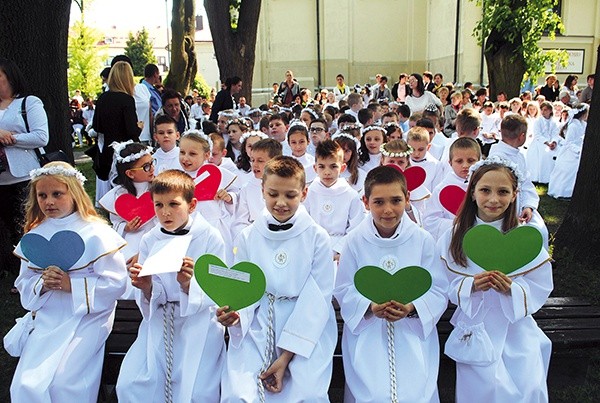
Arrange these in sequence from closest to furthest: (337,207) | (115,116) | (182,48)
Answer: (337,207) → (115,116) → (182,48)

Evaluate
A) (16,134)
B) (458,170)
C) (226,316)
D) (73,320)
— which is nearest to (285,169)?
(226,316)

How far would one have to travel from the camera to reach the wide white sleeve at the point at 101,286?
3.23 metres

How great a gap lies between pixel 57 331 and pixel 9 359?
4.49 ft

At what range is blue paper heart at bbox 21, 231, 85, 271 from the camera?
312 cm

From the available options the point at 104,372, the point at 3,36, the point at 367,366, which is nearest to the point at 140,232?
the point at 104,372

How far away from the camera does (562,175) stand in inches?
381

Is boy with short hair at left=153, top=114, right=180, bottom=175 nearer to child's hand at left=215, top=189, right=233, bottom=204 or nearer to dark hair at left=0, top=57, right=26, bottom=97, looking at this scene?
child's hand at left=215, top=189, right=233, bottom=204

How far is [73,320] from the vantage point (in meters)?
3.25

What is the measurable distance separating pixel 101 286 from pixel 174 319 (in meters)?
0.47

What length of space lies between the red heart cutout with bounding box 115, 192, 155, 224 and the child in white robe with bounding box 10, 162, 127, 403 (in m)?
0.71

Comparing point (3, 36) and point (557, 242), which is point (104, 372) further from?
point (557, 242)

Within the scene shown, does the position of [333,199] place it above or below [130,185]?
below

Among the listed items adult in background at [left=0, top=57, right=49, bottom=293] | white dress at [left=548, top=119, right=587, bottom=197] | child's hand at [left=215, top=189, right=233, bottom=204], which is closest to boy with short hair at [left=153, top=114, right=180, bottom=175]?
child's hand at [left=215, top=189, right=233, bottom=204]

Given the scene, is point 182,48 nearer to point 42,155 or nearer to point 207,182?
point 42,155
